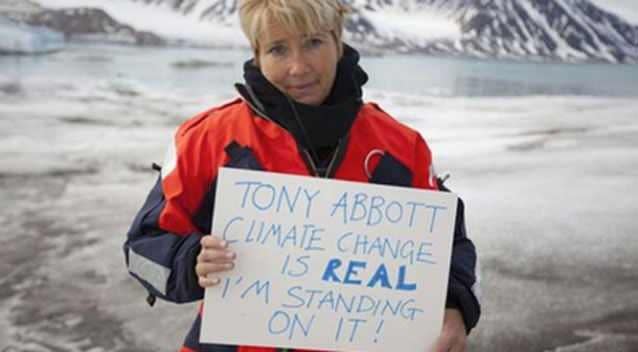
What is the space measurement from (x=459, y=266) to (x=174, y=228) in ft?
1.39

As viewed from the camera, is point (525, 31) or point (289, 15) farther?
point (525, 31)

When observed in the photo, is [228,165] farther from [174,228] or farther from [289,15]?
[289,15]

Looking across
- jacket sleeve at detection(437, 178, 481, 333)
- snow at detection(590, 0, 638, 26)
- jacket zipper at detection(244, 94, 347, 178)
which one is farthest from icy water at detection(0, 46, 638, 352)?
jacket zipper at detection(244, 94, 347, 178)

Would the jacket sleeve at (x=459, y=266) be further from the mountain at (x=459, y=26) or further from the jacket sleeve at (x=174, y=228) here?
the mountain at (x=459, y=26)

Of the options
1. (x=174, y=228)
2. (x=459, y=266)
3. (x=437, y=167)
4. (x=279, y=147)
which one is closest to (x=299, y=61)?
(x=279, y=147)

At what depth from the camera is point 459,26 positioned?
394 cm

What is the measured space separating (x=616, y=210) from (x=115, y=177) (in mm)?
2226

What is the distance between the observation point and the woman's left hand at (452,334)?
3.29 ft

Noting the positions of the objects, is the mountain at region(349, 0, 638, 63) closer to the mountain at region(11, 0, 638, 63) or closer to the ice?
the mountain at region(11, 0, 638, 63)

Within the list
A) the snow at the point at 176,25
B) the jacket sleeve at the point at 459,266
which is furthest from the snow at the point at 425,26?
the jacket sleeve at the point at 459,266

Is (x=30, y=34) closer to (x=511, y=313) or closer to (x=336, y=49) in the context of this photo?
(x=511, y=313)

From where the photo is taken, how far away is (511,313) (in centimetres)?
231

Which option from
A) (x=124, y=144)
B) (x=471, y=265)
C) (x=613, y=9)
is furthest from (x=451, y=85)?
(x=471, y=265)

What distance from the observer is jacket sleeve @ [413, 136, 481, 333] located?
1.02m
